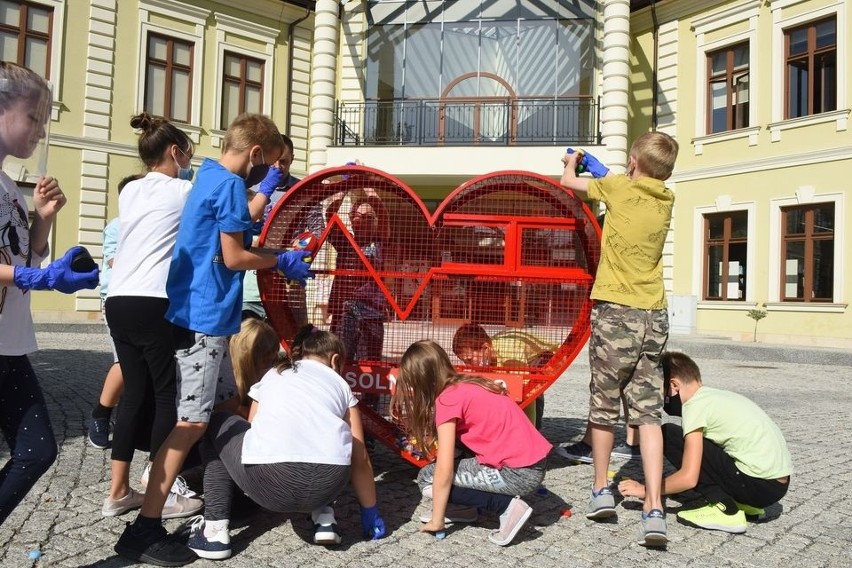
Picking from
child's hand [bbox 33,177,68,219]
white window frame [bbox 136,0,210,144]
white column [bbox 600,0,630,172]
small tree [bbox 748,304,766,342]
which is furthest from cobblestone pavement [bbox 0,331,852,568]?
white window frame [bbox 136,0,210,144]

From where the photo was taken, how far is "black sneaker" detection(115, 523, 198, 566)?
2.56m

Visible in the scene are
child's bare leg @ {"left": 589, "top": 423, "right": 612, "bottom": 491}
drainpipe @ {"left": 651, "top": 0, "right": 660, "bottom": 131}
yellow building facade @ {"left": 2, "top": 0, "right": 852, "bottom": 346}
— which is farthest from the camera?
drainpipe @ {"left": 651, "top": 0, "right": 660, "bottom": 131}

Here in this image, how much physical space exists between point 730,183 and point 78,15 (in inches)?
619

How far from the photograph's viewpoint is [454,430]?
120 inches

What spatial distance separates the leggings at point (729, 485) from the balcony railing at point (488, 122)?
14.9m

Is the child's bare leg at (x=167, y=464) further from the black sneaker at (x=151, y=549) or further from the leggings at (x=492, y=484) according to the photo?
the leggings at (x=492, y=484)

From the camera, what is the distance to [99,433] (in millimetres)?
4215

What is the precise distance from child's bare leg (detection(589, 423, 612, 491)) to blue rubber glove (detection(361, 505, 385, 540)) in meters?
1.03

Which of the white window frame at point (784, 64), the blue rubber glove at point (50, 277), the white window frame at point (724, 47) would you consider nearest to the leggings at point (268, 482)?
the blue rubber glove at point (50, 277)

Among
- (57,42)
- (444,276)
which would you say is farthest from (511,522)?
(57,42)

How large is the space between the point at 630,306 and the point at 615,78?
49.4ft

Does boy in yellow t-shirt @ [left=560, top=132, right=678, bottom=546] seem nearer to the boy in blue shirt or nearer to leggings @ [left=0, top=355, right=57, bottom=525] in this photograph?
the boy in blue shirt

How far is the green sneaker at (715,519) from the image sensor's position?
313 centimetres

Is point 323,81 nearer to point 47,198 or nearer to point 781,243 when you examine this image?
point 781,243
